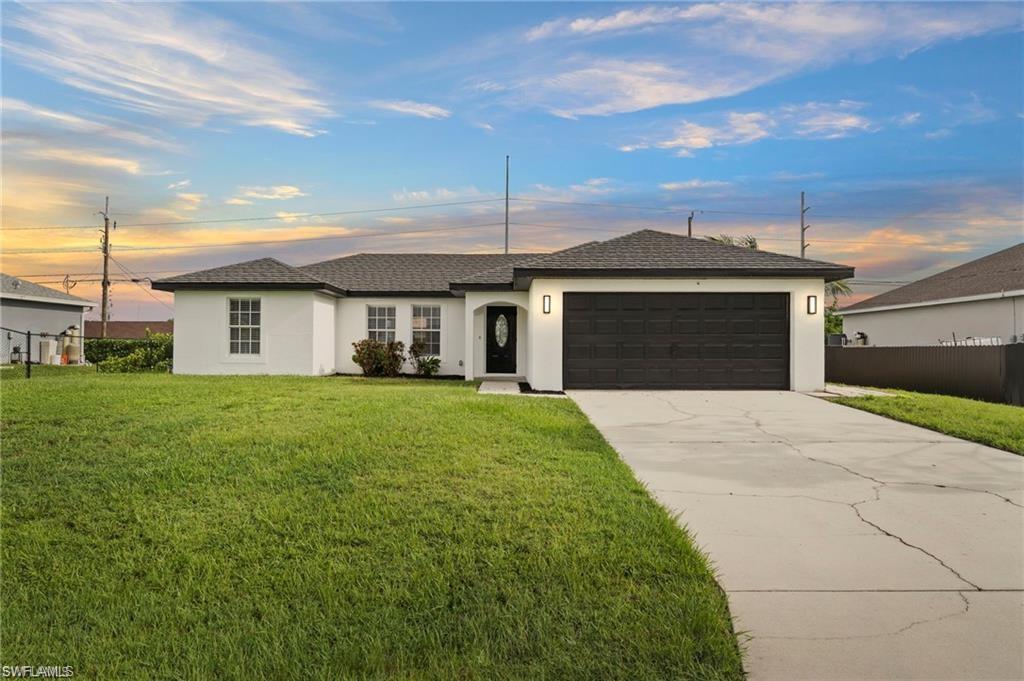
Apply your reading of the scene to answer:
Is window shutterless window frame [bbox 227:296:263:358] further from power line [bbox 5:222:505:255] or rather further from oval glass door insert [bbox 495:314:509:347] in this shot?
power line [bbox 5:222:505:255]

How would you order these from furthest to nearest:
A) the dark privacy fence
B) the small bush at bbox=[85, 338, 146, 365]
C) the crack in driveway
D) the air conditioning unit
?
the air conditioning unit, the small bush at bbox=[85, 338, 146, 365], the dark privacy fence, the crack in driveway

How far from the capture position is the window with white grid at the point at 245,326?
18.2 metres

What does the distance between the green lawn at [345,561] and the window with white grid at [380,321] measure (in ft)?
42.2

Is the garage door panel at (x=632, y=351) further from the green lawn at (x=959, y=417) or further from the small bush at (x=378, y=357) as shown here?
the small bush at (x=378, y=357)

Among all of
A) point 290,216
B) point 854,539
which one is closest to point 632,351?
point 854,539

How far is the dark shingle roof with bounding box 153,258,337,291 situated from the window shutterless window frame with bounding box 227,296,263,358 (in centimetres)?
52

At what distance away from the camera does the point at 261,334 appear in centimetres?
1819

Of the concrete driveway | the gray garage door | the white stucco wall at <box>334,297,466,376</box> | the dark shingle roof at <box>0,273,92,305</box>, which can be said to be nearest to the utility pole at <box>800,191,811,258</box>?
the gray garage door

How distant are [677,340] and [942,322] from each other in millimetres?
13831

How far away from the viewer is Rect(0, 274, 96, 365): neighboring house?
2509 centimetres

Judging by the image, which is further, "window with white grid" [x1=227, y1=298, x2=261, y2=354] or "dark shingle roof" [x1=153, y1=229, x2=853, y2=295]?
"window with white grid" [x1=227, y1=298, x2=261, y2=354]

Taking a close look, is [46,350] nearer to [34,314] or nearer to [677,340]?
[34,314]

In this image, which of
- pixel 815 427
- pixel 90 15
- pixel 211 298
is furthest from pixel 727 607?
pixel 211 298

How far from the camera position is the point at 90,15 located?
30.1 ft
